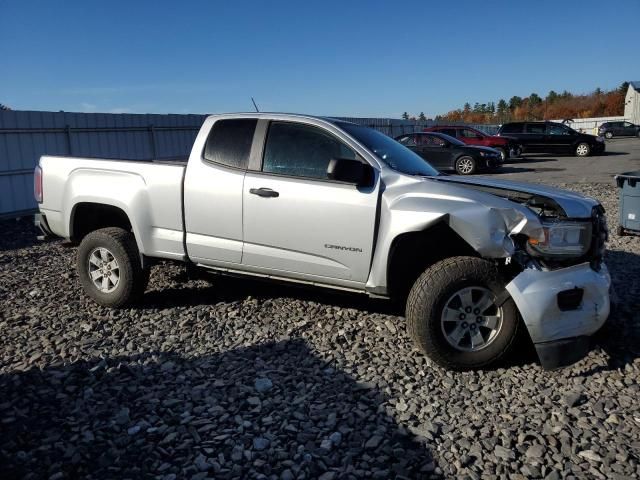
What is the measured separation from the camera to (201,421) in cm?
323

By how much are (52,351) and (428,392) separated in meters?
2.96

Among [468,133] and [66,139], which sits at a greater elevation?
[468,133]

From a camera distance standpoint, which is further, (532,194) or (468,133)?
(468,133)

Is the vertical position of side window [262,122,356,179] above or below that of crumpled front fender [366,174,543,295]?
above

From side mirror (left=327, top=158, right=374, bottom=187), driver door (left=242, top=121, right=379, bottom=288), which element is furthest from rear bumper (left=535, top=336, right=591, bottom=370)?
side mirror (left=327, top=158, right=374, bottom=187)

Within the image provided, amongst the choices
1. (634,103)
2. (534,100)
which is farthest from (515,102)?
(634,103)

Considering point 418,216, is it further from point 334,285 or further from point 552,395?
point 552,395

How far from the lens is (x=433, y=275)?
12.5 ft

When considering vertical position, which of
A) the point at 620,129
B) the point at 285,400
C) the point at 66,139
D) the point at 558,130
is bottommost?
the point at 285,400

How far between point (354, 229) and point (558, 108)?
12537 cm

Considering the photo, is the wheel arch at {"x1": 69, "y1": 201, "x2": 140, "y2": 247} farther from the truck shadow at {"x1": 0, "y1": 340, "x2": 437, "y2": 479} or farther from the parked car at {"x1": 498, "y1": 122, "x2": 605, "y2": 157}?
the parked car at {"x1": 498, "y1": 122, "x2": 605, "y2": 157}

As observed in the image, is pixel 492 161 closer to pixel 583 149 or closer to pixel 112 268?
pixel 583 149

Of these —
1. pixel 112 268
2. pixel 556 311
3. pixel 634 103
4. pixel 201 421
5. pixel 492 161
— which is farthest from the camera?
pixel 634 103

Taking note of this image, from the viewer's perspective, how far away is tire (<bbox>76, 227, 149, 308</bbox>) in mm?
5004
